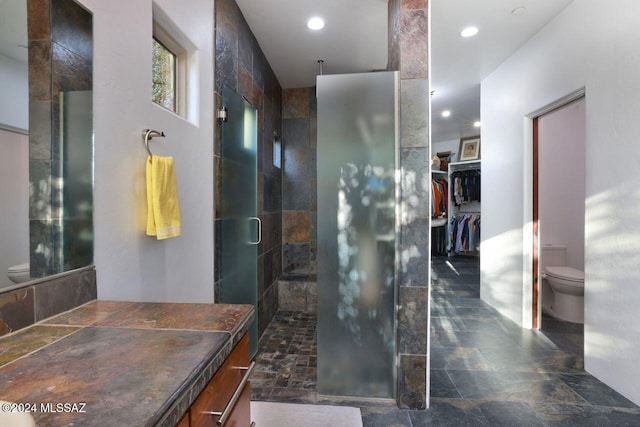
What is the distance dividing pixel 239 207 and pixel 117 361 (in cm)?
168

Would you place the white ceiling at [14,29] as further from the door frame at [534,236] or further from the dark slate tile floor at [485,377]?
the door frame at [534,236]

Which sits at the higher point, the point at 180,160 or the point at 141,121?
the point at 141,121

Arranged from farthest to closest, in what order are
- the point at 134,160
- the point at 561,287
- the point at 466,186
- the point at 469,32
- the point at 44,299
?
the point at 466,186 < the point at 561,287 < the point at 469,32 < the point at 134,160 < the point at 44,299

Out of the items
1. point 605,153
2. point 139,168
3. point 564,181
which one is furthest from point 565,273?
point 139,168

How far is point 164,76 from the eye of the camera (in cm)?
159

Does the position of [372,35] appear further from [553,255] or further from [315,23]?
[553,255]

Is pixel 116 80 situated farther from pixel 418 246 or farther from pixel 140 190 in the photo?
pixel 418 246

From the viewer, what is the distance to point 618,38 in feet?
5.88

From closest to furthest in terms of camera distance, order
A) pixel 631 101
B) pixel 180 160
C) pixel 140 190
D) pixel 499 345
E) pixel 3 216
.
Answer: pixel 3 216 < pixel 140 190 < pixel 180 160 < pixel 631 101 < pixel 499 345

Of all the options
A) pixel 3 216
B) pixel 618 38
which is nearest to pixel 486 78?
pixel 618 38

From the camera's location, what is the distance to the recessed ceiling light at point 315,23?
2.37 m

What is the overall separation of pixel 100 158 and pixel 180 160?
54 centimetres

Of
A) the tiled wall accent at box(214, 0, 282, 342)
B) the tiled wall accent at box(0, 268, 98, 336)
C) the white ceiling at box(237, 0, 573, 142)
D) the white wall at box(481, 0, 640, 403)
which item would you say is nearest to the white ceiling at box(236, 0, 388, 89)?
the white ceiling at box(237, 0, 573, 142)

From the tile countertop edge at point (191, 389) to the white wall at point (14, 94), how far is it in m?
0.84
